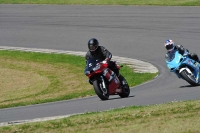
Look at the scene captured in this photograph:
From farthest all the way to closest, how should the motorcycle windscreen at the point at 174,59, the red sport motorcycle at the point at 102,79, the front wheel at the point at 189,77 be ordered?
the motorcycle windscreen at the point at 174,59, the front wheel at the point at 189,77, the red sport motorcycle at the point at 102,79

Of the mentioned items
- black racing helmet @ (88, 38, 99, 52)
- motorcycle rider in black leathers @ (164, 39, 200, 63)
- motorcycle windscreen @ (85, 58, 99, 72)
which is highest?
black racing helmet @ (88, 38, 99, 52)

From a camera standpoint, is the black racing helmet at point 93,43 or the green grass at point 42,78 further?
the green grass at point 42,78

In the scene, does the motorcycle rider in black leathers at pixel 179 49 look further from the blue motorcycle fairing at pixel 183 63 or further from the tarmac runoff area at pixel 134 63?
the tarmac runoff area at pixel 134 63

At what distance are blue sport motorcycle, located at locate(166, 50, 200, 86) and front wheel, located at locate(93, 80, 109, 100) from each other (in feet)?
7.76

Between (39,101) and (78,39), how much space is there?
11.8 meters

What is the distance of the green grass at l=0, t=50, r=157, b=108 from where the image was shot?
18141 millimetres

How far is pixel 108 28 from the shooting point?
97.2ft

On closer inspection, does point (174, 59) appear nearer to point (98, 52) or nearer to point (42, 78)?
point (98, 52)

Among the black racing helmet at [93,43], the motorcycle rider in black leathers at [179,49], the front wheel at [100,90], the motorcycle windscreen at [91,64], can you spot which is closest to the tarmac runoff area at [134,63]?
the motorcycle rider in black leathers at [179,49]

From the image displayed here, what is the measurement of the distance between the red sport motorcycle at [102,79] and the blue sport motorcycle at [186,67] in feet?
5.88

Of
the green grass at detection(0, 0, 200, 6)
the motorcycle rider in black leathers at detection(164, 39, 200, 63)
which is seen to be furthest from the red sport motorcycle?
the green grass at detection(0, 0, 200, 6)

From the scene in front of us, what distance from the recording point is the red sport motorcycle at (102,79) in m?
14.8

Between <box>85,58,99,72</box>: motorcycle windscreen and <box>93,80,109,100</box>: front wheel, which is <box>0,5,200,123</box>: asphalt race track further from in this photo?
<box>85,58,99,72</box>: motorcycle windscreen

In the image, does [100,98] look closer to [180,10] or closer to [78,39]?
[78,39]
